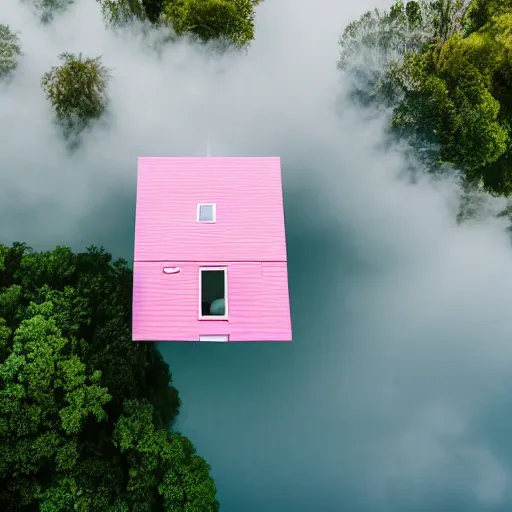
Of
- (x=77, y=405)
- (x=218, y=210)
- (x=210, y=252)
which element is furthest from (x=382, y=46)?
(x=77, y=405)

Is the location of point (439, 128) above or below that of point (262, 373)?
above

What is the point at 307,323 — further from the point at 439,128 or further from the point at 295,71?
the point at 295,71

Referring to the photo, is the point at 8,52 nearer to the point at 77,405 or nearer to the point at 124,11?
the point at 124,11

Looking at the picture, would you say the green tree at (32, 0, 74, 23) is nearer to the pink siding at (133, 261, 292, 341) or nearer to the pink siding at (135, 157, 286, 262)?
the pink siding at (135, 157, 286, 262)

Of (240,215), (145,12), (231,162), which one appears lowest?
(240,215)

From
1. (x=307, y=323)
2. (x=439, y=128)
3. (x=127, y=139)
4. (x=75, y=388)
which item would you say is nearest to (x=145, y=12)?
(x=127, y=139)

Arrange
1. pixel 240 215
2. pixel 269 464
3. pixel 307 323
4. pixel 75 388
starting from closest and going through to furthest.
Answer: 1. pixel 75 388
2. pixel 240 215
3. pixel 269 464
4. pixel 307 323

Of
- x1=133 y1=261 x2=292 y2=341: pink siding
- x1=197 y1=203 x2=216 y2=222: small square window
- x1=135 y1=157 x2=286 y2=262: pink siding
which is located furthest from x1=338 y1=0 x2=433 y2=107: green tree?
x1=133 y1=261 x2=292 y2=341: pink siding

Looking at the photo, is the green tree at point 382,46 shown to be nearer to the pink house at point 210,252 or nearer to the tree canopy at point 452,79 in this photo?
the tree canopy at point 452,79
